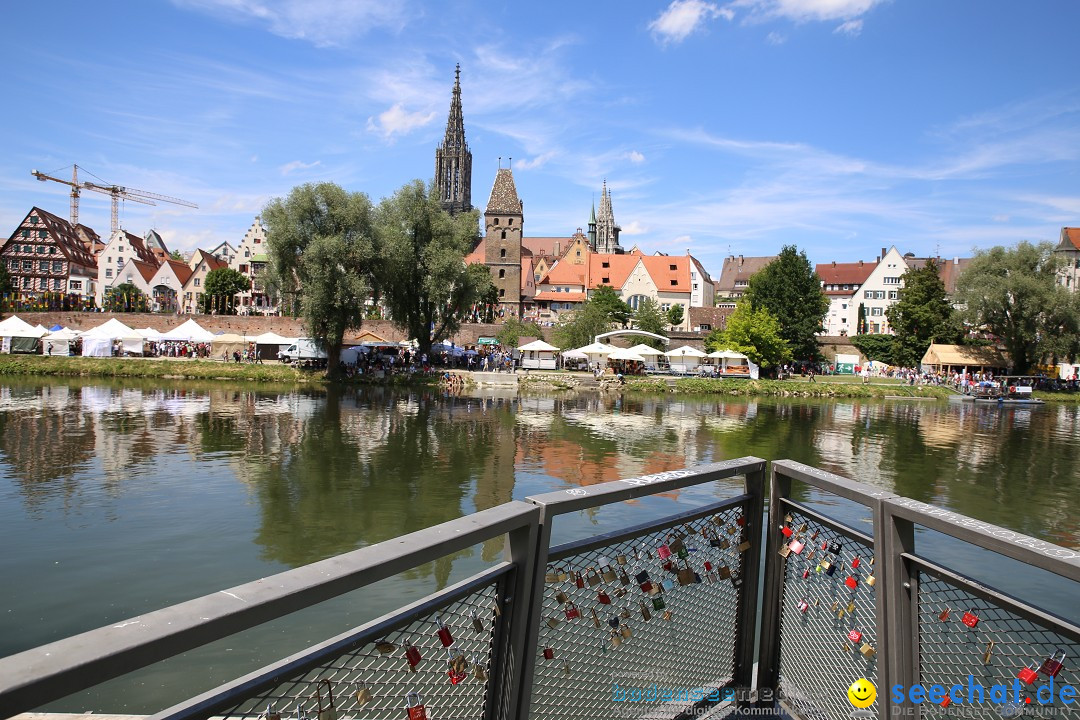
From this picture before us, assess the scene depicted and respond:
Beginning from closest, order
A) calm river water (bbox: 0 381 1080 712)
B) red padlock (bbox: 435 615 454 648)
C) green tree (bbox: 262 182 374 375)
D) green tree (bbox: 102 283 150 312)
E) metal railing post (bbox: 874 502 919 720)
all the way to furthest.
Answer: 1. red padlock (bbox: 435 615 454 648)
2. metal railing post (bbox: 874 502 919 720)
3. calm river water (bbox: 0 381 1080 712)
4. green tree (bbox: 262 182 374 375)
5. green tree (bbox: 102 283 150 312)

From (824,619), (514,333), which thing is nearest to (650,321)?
(514,333)

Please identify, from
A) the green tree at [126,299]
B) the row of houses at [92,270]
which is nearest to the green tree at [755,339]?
the row of houses at [92,270]

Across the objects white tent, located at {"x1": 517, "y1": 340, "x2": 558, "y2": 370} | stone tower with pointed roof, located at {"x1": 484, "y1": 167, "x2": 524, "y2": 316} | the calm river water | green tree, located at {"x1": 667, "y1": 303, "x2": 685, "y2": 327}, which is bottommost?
the calm river water

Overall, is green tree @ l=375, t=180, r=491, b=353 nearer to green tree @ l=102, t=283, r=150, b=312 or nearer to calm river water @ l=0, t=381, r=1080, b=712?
calm river water @ l=0, t=381, r=1080, b=712

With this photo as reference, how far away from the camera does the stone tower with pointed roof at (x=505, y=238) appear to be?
8294 cm

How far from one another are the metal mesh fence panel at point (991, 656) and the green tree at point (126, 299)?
90.5 metres

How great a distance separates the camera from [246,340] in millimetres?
54875

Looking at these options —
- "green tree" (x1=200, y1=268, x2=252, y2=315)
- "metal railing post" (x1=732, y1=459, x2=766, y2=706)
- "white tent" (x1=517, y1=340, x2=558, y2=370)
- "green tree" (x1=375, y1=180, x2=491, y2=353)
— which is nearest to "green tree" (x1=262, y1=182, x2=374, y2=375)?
"green tree" (x1=375, y1=180, x2=491, y2=353)

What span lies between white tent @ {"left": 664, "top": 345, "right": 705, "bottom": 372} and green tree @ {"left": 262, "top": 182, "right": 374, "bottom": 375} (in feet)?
88.2

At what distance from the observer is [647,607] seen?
3416 millimetres

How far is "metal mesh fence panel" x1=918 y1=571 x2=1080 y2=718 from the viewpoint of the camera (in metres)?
2.35

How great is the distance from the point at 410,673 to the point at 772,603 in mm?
2315

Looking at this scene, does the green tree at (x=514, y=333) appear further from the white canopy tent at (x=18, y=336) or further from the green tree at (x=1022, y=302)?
the green tree at (x=1022, y=302)

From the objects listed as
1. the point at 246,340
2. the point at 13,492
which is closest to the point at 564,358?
the point at 246,340
